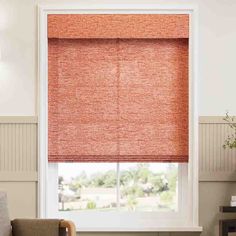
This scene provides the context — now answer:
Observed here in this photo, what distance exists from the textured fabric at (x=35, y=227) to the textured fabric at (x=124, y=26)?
1.45 metres

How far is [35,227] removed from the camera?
12.6 feet

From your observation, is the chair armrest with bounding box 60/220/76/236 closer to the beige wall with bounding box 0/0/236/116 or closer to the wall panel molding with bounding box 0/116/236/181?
the wall panel molding with bounding box 0/116/236/181

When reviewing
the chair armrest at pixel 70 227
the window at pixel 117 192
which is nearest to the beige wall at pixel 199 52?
the window at pixel 117 192

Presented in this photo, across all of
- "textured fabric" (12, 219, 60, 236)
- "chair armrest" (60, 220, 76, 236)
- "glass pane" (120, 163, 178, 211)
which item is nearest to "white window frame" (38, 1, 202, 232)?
"glass pane" (120, 163, 178, 211)

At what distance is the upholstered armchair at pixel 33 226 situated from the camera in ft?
12.4

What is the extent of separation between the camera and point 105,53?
15.2 ft

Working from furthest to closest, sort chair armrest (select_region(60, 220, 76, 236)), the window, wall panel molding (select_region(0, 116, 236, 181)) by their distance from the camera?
the window < wall panel molding (select_region(0, 116, 236, 181)) < chair armrest (select_region(60, 220, 76, 236))

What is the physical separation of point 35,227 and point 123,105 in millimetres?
1223

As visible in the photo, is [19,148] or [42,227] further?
[19,148]

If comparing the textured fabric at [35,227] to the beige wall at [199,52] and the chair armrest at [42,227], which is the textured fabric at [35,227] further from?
the beige wall at [199,52]

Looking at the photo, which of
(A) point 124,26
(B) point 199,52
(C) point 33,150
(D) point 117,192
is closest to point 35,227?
(C) point 33,150

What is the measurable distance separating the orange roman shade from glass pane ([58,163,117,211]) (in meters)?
0.10

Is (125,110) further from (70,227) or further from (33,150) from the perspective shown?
(70,227)

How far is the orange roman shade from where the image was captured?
4.63m
